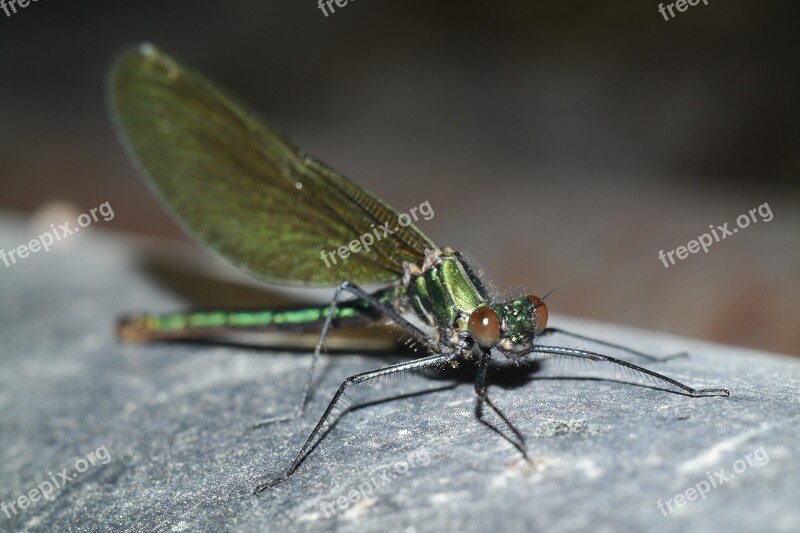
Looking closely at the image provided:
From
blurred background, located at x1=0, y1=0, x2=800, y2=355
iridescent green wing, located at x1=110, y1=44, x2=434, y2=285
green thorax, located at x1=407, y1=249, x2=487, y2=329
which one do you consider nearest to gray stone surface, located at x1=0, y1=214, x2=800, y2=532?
green thorax, located at x1=407, y1=249, x2=487, y2=329

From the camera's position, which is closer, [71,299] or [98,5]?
[71,299]

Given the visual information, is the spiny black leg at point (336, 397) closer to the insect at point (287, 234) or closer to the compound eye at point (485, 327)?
the insect at point (287, 234)

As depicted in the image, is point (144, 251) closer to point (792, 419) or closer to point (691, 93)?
point (792, 419)

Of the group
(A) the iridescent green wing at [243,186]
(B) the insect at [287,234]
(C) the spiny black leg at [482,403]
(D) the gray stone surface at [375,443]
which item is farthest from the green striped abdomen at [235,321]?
(C) the spiny black leg at [482,403]

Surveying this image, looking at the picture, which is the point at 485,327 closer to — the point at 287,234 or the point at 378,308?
the point at 378,308

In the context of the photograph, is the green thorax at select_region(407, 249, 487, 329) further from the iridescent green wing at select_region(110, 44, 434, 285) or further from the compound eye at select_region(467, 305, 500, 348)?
the compound eye at select_region(467, 305, 500, 348)

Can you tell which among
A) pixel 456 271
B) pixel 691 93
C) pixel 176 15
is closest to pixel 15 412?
pixel 456 271
